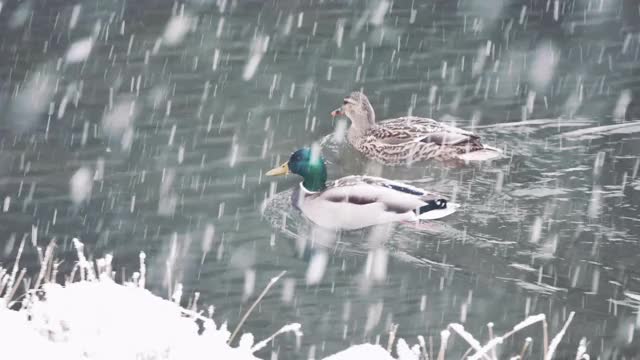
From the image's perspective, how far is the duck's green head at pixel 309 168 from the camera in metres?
10.5

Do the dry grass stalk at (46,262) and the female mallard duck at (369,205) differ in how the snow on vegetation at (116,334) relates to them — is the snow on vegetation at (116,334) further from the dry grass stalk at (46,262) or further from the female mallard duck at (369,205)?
the female mallard duck at (369,205)

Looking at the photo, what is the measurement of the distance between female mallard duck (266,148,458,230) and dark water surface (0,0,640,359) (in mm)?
140

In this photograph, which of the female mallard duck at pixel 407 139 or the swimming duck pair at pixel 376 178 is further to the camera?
the female mallard duck at pixel 407 139

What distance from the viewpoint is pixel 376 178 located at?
10.1m

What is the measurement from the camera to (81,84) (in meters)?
15.5

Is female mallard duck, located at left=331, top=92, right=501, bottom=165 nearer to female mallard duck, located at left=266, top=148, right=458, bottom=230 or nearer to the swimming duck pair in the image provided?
the swimming duck pair

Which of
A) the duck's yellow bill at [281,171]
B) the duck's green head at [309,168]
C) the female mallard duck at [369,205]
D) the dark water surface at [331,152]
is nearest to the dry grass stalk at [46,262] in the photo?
the dark water surface at [331,152]

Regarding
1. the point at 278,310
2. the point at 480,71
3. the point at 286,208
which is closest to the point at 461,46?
the point at 480,71

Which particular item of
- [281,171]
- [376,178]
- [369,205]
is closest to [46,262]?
[369,205]

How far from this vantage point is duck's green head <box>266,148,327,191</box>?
1048 cm

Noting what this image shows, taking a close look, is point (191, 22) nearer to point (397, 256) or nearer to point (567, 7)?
point (567, 7)

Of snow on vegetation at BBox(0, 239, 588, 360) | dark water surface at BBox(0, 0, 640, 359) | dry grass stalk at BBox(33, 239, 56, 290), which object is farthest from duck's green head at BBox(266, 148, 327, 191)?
snow on vegetation at BBox(0, 239, 588, 360)

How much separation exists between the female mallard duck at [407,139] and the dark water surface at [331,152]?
18 centimetres

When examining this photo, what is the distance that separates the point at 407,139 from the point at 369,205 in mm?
2316
